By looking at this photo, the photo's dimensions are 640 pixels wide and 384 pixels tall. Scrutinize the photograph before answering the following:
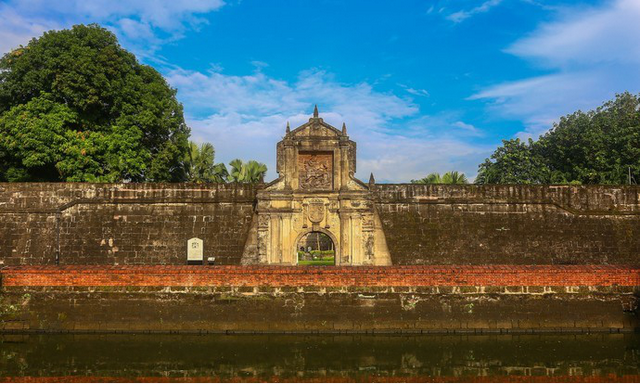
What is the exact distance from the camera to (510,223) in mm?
17219

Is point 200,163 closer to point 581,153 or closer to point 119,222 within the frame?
point 119,222

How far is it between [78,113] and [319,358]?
14.9 meters

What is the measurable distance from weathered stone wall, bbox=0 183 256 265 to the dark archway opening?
13.3 meters

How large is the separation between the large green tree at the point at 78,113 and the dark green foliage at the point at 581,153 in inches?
625

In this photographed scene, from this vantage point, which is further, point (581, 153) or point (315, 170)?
point (581, 153)

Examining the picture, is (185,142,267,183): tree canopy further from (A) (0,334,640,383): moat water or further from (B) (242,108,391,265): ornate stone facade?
(A) (0,334,640,383): moat water

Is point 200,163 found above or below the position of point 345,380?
above

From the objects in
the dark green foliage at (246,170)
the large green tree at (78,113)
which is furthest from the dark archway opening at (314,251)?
the large green tree at (78,113)

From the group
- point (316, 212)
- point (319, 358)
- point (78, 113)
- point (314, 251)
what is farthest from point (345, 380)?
point (314, 251)

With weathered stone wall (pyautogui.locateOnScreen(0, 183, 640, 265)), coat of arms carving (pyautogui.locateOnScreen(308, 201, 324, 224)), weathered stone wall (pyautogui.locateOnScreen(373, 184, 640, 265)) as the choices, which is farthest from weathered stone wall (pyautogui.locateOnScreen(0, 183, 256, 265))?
weathered stone wall (pyautogui.locateOnScreen(373, 184, 640, 265))

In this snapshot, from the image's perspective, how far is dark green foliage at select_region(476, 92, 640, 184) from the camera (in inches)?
929

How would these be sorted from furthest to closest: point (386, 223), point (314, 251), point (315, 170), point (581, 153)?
point (314, 251) < point (581, 153) < point (386, 223) < point (315, 170)

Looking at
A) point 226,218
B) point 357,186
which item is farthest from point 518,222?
point 226,218

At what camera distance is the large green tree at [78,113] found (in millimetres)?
19469
